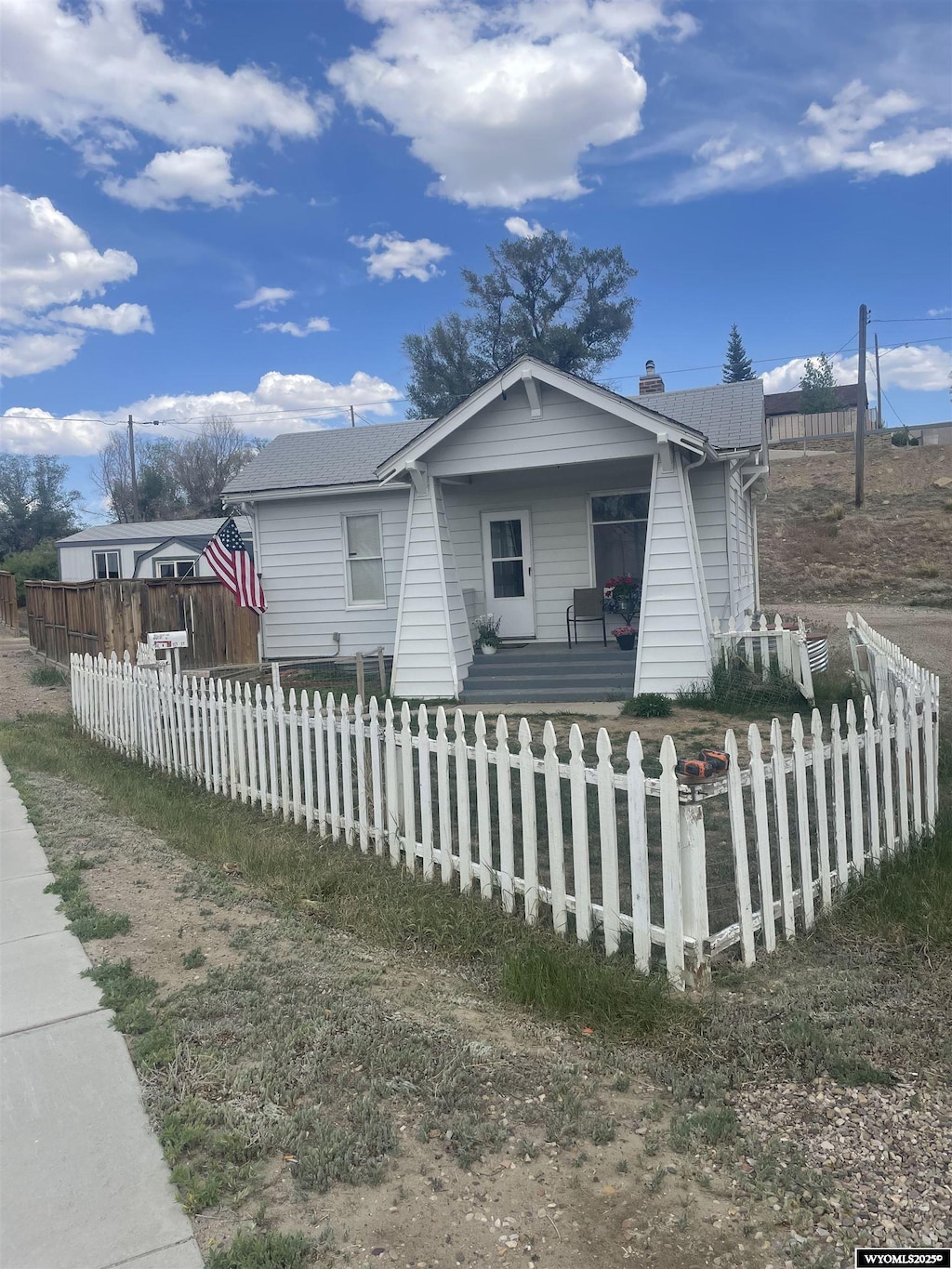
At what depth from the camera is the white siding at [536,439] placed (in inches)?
434

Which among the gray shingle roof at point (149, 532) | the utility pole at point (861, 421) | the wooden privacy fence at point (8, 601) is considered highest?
the utility pole at point (861, 421)

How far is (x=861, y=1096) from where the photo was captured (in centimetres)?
300

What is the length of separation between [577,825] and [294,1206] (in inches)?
84.6

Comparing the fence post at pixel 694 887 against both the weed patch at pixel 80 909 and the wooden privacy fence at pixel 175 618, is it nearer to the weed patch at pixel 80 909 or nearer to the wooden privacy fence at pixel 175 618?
the weed patch at pixel 80 909

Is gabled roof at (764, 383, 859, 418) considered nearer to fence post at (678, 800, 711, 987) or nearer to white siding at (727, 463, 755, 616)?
white siding at (727, 463, 755, 616)

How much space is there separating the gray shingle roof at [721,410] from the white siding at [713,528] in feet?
1.70

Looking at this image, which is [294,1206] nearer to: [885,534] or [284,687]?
[284,687]

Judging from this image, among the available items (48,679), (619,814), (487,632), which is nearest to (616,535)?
(487,632)

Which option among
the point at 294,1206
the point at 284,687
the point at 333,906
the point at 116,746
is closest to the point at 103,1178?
the point at 294,1206

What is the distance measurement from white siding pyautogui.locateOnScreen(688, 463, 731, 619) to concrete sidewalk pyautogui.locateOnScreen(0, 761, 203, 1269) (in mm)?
9423

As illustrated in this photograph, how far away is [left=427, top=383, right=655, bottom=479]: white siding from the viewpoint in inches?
434

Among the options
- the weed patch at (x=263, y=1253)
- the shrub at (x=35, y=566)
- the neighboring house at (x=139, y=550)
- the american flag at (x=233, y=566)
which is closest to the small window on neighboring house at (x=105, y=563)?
the neighboring house at (x=139, y=550)

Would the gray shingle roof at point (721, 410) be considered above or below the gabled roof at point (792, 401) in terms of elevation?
below

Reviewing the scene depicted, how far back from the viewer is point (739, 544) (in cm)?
1384
